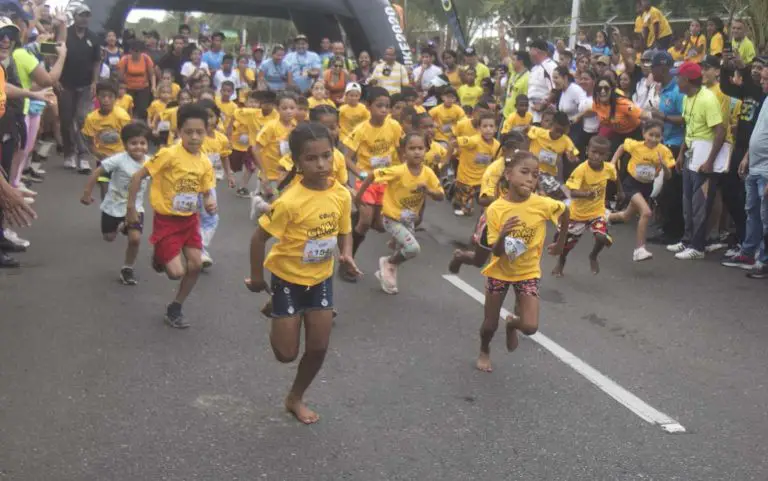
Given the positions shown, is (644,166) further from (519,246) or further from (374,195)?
(519,246)

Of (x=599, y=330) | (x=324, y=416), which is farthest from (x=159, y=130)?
(x=324, y=416)

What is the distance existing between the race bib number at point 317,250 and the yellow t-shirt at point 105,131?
22.7 ft

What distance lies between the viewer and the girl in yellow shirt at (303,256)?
4840 millimetres

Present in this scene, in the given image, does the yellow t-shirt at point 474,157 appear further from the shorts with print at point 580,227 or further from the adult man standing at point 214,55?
the adult man standing at point 214,55

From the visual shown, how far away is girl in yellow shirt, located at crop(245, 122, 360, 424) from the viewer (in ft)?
15.9

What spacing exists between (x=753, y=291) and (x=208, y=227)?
5.00 metres

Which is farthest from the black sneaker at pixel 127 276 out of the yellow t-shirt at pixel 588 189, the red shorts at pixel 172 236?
the yellow t-shirt at pixel 588 189

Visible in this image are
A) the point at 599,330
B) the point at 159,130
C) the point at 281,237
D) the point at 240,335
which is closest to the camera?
the point at 281,237

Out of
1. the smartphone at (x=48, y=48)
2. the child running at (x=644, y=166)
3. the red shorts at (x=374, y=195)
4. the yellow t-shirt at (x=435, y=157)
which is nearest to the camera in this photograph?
the red shorts at (x=374, y=195)

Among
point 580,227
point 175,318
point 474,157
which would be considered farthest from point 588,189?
point 175,318

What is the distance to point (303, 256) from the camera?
4.93 metres

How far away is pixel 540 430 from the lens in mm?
4938

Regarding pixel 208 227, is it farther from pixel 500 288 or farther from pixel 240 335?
pixel 500 288

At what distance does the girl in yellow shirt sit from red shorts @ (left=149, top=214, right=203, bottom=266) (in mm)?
2061
